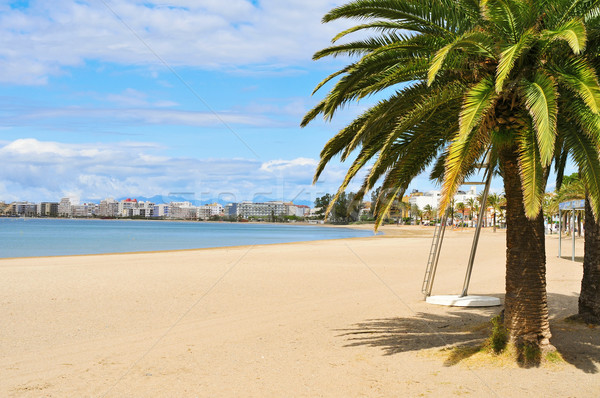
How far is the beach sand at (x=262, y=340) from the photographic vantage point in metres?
6.66

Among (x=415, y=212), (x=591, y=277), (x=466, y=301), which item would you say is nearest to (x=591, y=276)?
(x=591, y=277)

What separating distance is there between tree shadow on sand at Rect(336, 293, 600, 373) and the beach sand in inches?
1.3

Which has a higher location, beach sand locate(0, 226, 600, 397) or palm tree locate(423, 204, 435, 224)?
palm tree locate(423, 204, 435, 224)

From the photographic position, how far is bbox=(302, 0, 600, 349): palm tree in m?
6.03

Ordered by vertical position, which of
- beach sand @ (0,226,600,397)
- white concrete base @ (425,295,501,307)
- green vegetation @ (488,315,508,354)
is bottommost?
beach sand @ (0,226,600,397)

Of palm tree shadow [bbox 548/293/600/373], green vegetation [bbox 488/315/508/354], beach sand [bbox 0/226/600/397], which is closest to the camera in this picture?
beach sand [bbox 0/226/600/397]

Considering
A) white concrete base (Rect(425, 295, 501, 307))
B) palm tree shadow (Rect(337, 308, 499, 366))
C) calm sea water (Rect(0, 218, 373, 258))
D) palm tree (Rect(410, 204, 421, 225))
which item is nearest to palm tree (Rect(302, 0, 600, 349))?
palm tree shadow (Rect(337, 308, 499, 366))

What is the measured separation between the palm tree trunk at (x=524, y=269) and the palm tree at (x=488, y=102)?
1 cm

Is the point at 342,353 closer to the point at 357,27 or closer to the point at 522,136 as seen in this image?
the point at 522,136

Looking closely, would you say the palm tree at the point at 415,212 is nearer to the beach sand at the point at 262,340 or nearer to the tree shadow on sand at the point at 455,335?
the beach sand at the point at 262,340

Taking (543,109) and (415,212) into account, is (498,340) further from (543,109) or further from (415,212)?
(415,212)

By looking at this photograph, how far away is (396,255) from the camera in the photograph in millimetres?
28266

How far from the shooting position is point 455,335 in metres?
9.34

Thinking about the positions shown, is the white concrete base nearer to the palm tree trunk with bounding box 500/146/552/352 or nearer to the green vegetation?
the green vegetation
